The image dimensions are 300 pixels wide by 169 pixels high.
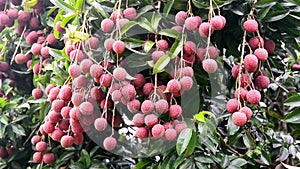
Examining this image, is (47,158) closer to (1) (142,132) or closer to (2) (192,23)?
(1) (142,132)

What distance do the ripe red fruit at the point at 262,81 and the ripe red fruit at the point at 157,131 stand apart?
260 mm

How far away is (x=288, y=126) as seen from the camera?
181cm

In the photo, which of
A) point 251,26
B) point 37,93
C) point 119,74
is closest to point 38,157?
point 37,93

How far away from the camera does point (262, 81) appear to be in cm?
94

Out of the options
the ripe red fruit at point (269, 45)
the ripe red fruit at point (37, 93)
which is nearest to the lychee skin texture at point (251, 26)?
the ripe red fruit at point (269, 45)

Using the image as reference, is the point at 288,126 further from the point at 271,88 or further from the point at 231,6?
the point at 231,6

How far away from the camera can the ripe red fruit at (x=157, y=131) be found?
2.79 ft

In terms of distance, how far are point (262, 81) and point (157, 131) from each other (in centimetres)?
28

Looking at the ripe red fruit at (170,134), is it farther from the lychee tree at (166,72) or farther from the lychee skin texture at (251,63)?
the lychee skin texture at (251,63)

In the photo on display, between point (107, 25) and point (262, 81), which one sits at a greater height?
point (107, 25)

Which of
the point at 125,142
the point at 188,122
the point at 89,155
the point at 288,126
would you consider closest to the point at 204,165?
the point at 188,122

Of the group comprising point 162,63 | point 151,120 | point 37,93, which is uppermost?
point 162,63

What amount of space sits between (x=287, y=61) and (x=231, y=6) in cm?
80

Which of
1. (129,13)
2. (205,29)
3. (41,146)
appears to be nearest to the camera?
(205,29)
